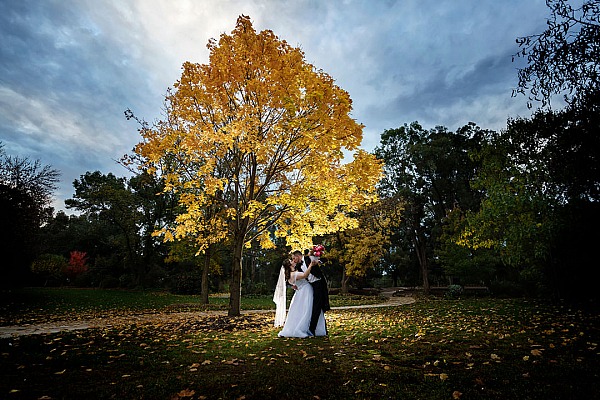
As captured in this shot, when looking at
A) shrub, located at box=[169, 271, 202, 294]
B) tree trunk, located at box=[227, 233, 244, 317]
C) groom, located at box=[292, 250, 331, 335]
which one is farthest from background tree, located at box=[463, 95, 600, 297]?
shrub, located at box=[169, 271, 202, 294]

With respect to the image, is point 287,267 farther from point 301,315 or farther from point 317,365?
point 317,365

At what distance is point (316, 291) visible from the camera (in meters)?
8.18

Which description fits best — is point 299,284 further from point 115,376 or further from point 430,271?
point 430,271

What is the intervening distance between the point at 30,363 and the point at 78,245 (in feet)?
137

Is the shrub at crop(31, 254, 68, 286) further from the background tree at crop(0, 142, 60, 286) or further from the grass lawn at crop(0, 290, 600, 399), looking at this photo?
the grass lawn at crop(0, 290, 600, 399)

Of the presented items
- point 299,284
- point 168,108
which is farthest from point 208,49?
point 299,284

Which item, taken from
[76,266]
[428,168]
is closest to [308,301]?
[428,168]

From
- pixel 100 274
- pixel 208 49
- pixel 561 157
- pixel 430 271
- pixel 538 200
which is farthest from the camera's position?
pixel 430 271

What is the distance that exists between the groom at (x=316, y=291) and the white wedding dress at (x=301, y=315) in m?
0.11

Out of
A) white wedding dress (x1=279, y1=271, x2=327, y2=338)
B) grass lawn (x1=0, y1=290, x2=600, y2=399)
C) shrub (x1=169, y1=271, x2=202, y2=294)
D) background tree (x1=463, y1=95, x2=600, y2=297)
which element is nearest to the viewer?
grass lawn (x1=0, y1=290, x2=600, y2=399)

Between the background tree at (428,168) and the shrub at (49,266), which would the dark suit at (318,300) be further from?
the shrub at (49,266)

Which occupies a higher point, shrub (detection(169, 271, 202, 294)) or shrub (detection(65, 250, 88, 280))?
shrub (detection(65, 250, 88, 280))

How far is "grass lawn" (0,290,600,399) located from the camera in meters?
3.56

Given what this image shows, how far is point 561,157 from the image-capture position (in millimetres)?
9555
